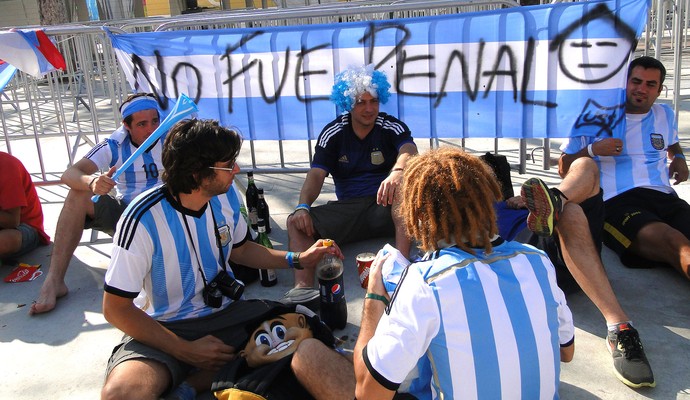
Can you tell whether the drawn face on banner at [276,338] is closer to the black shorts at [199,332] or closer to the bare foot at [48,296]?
the black shorts at [199,332]

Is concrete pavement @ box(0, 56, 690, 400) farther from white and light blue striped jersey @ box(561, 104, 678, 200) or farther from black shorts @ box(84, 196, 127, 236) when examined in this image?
white and light blue striped jersey @ box(561, 104, 678, 200)

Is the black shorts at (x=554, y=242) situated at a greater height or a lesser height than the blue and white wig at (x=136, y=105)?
lesser

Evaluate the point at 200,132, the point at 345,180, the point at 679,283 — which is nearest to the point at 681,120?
the point at 679,283

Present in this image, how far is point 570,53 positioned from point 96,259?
13.0ft

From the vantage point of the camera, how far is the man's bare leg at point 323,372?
2.43 m

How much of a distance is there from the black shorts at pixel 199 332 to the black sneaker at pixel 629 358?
5.65 feet

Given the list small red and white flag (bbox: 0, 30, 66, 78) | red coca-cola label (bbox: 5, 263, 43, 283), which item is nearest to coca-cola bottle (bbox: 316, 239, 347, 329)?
red coca-cola label (bbox: 5, 263, 43, 283)

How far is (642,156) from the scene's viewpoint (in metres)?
4.13

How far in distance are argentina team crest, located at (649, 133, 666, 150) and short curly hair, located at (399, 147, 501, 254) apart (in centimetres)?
275

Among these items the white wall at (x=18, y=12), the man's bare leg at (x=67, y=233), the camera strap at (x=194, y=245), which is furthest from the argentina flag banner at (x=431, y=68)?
the white wall at (x=18, y=12)

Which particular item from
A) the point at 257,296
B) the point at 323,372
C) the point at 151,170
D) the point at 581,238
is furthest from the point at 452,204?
the point at 151,170

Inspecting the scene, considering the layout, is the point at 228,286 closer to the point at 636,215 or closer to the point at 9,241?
the point at 9,241

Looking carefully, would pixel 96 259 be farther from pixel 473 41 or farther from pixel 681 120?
pixel 681 120

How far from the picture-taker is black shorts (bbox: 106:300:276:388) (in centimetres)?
263
